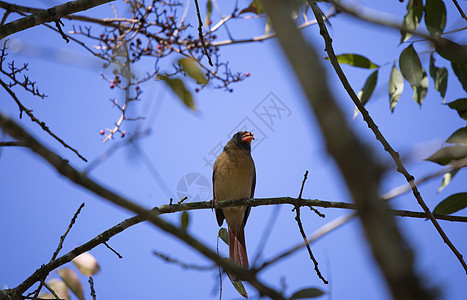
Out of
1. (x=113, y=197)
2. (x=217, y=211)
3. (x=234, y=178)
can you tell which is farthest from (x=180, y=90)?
(x=217, y=211)

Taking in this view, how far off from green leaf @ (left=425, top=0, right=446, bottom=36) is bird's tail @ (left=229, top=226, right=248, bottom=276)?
3.01 meters

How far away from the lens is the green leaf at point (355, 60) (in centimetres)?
349

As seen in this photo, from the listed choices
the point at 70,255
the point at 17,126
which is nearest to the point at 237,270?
the point at 17,126

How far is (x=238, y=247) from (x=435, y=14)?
10.4 feet

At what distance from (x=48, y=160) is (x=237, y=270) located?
0.45m

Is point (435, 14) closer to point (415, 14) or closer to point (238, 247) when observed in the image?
point (415, 14)

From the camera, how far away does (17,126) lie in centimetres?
86

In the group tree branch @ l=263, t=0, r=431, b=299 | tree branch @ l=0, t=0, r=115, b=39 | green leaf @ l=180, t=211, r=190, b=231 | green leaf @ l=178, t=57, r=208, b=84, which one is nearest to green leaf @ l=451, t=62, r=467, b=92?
green leaf @ l=178, t=57, r=208, b=84

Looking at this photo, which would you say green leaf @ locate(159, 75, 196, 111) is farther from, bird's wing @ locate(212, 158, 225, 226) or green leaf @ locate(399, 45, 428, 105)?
bird's wing @ locate(212, 158, 225, 226)

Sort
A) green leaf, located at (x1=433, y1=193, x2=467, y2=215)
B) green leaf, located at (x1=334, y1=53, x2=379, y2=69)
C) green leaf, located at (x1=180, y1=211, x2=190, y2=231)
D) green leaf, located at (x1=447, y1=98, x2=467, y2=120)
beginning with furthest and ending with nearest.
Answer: green leaf, located at (x1=334, y1=53, x2=379, y2=69) < green leaf, located at (x1=447, y1=98, x2=467, y2=120) < green leaf, located at (x1=433, y1=193, x2=467, y2=215) < green leaf, located at (x1=180, y1=211, x2=190, y2=231)

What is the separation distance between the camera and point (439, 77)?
3570mm

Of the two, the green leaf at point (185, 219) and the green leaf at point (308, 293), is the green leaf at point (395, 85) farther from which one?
the green leaf at point (308, 293)

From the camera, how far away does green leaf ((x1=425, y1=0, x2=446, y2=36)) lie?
3.12m

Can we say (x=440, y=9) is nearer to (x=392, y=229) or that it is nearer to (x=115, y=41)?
(x=115, y=41)
